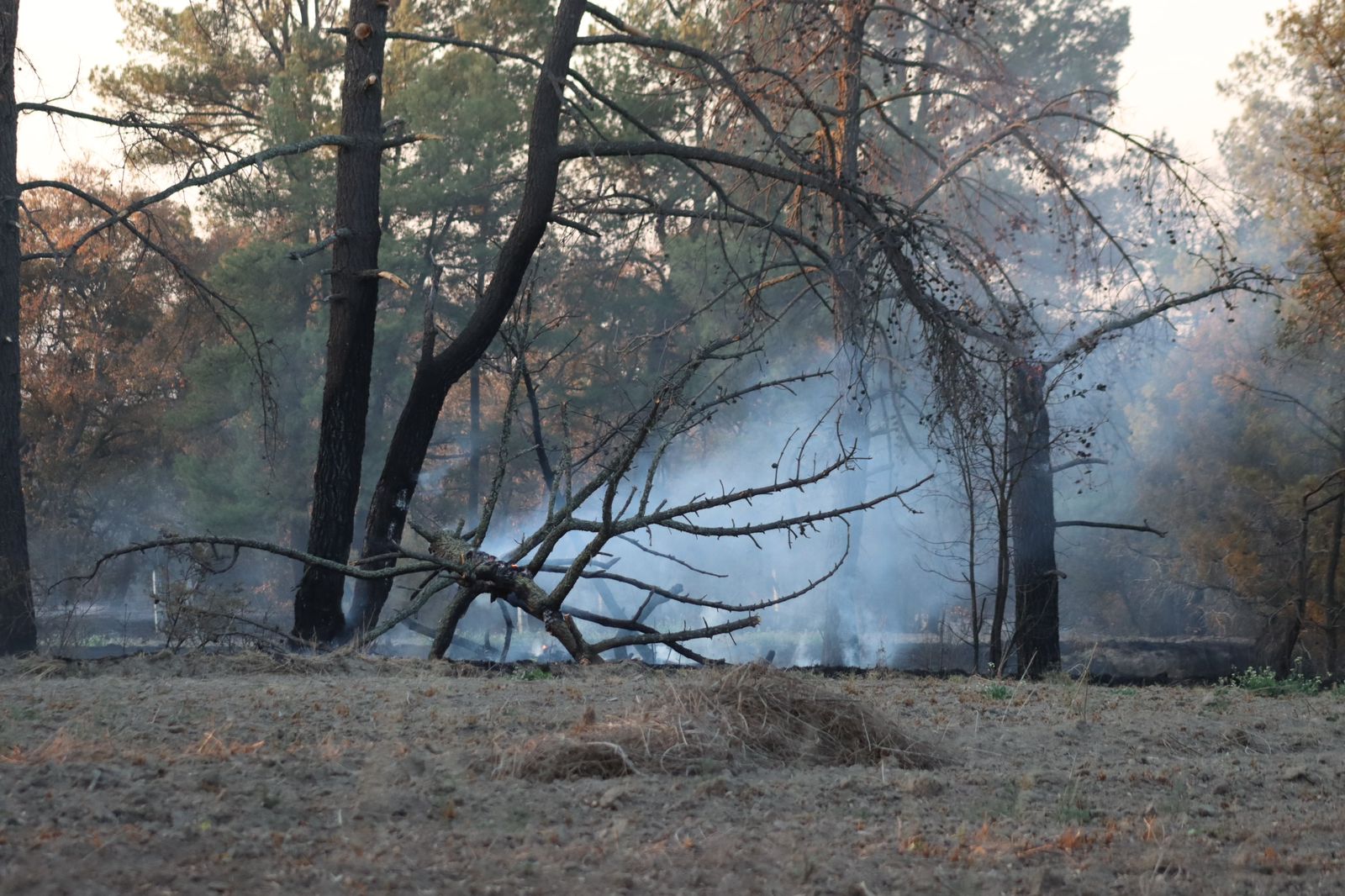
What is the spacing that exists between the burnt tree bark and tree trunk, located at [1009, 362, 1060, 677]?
182 inches

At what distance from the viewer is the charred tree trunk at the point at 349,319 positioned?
1016 cm

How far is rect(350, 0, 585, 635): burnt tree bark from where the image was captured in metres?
9.72

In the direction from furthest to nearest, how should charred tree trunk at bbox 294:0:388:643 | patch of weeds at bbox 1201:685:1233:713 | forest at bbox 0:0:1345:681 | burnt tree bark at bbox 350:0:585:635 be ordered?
forest at bbox 0:0:1345:681 → charred tree trunk at bbox 294:0:388:643 → burnt tree bark at bbox 350:0:585:635 → patch of weeds at bbox 1201:685:1233:713

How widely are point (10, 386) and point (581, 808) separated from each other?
31.4 ft

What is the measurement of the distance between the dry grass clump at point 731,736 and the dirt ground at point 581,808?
10 cm

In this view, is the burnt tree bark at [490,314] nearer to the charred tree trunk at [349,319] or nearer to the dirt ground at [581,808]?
the charred tree trunk at [349,319]

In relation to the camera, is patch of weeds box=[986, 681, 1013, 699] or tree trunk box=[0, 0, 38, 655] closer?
patch of weeds box=[986, 681, 1013, 699]

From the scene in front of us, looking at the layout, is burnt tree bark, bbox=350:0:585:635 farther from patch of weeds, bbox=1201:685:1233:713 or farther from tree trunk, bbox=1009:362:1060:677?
patch of weeds, bbox=1201:685:1233:713

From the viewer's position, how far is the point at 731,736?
4.26 meters

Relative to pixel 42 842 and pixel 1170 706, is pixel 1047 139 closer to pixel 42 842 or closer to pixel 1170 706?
pixel 1170 706

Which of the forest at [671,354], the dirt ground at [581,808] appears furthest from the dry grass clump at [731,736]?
the forest at [671,354]

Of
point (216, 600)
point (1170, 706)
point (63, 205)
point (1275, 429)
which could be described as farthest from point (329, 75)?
point (1170, 706)

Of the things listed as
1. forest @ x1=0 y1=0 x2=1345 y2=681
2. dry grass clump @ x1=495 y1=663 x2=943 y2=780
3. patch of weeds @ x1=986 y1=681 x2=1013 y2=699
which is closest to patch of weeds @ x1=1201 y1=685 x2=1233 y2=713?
patch of weeds @ x1=986 y1=681 x2=1013 y2=699

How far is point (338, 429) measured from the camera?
10.2 meters
